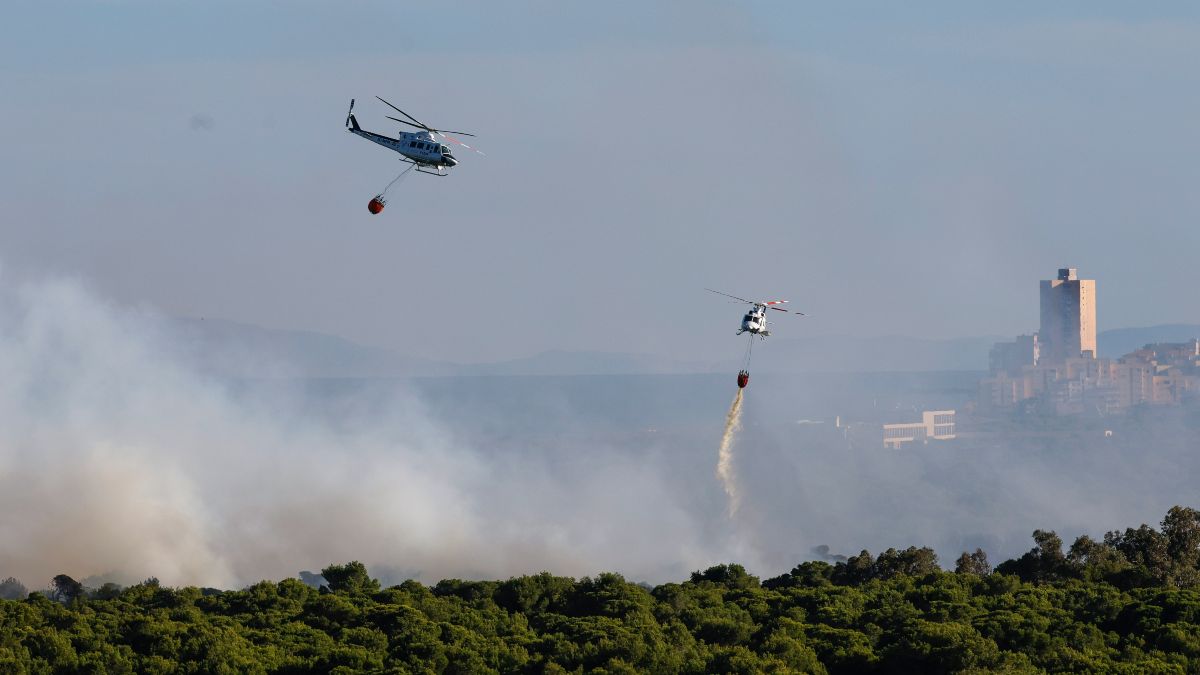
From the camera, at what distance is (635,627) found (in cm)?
5916

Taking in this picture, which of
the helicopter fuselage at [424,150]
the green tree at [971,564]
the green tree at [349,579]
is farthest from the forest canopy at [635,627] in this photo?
the helicopter fuselage at [424,150]

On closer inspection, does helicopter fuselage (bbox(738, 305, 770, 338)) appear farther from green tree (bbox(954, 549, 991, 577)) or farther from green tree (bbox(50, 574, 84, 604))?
green tree (bbox(50, 574, 84, 604))

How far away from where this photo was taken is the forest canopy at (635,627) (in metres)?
53.0

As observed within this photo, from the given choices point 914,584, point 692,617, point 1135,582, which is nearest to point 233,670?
point 692,617

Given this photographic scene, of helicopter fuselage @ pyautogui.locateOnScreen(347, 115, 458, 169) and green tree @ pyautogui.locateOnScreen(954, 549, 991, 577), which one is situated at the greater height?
helicopter fuselage @ pyautogui.locateOnScreen(347, 115, 458, 169)

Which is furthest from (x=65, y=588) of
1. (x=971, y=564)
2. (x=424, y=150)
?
(x=971, y=564)

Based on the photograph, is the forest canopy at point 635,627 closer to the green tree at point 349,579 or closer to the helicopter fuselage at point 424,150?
the green tree at point 349,579

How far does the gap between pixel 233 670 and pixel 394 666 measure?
17.3ft

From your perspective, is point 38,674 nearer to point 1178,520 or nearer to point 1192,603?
point 1192,603

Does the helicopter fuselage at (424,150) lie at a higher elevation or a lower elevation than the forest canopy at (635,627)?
higher

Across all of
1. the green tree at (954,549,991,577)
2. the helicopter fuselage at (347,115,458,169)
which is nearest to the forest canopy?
the green tree at (954,549,991,577)

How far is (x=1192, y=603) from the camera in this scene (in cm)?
5947

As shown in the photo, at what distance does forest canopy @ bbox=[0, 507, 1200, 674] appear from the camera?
53.0 meters

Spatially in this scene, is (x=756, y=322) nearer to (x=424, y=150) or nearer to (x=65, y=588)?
(x=424, y=150)
